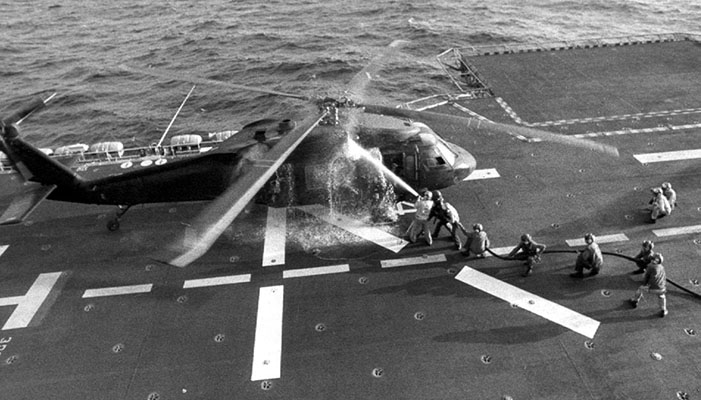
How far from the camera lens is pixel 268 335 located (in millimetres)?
13781

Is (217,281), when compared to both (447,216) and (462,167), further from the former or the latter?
(462,167)

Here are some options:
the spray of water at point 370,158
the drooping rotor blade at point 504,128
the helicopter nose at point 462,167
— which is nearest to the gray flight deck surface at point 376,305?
the helicopter nose at point 462,167

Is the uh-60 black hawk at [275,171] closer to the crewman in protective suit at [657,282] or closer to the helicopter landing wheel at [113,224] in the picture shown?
the helicopter landing wheel at [113,224]

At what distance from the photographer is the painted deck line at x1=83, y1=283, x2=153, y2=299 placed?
51.3ft

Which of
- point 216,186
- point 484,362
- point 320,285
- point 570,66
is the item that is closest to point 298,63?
point 570,66

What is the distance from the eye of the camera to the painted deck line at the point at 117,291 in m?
15.6

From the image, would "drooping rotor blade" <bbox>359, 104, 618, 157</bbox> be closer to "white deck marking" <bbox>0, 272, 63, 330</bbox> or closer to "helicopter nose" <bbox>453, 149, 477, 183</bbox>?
"helicopter nose" <bbox>453, 149, 477, 183</bbox>

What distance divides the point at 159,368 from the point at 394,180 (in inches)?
368

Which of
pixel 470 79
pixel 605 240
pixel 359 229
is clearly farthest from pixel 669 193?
pixel 470 79

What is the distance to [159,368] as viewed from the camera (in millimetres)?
12953

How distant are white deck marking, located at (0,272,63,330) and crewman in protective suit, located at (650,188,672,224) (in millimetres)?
19660

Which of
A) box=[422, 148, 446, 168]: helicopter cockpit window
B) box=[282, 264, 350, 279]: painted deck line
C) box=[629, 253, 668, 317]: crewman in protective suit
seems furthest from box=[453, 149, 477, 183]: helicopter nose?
box=[629, 253, 668, 317]: crewman in protective suit

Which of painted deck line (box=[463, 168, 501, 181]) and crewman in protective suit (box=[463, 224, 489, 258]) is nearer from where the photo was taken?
crewman in protective suit (box=[463, 224, 489, 258])

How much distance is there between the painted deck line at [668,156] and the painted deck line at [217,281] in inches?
646
